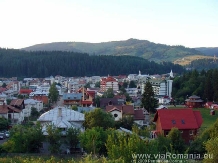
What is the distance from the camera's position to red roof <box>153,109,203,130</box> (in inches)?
678

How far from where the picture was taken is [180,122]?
682 inches

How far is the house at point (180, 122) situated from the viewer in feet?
56.3

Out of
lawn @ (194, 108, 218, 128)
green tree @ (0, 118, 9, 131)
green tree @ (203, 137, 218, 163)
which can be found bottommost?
lawn @ (194, 108, 218, 128)

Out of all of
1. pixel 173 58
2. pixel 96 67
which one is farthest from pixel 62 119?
pixel 173 58

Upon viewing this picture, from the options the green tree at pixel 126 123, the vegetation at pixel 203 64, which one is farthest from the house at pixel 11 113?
the vegetation at pixel 203 64

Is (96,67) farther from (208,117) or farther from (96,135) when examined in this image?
(96,135)

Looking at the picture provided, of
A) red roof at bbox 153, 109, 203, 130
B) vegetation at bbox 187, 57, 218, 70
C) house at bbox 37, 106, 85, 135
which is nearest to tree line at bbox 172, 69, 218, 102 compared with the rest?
red roof at bbox 153, 109, 203, 130

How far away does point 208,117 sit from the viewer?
86.1 ft

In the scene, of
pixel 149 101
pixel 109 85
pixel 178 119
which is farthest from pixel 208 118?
pixel 109 85

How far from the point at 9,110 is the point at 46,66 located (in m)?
56.3

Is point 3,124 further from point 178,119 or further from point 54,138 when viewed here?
point 178,119

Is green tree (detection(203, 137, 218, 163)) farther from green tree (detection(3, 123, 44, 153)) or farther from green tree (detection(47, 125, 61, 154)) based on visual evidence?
green tree (detection(3, 123, 44, 153))

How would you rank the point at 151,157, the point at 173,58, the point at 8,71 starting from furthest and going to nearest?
the point at 173,58 < the point at 8,71 < the point at 151,157

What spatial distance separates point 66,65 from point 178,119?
6700cm
